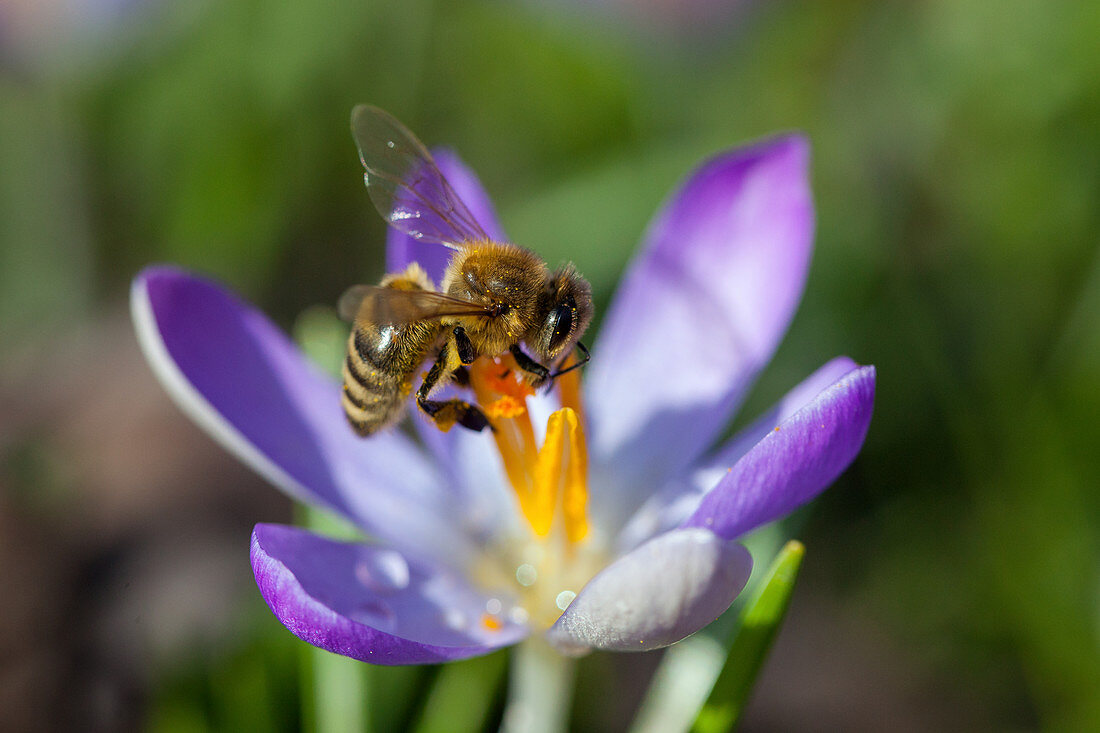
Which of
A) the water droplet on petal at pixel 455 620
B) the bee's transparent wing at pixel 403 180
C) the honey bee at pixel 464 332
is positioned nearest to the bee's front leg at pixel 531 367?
the honey bee at pixel 464 332

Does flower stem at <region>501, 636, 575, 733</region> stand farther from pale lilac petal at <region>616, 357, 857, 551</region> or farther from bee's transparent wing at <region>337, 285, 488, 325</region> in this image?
bee's transparent wing at <region>337, 285, 488, 325</region>

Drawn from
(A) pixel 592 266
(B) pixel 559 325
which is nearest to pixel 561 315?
(B) pixel 559 325

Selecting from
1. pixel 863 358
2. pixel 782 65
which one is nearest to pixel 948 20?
pixel 782 65

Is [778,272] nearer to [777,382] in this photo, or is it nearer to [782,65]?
[777,382]

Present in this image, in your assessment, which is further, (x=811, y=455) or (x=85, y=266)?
(x=85, y=266)

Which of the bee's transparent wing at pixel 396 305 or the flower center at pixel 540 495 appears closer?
the bee's transparent wing at pixel 396 305

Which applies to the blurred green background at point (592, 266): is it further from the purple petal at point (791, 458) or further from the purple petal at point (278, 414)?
the purple petal at point (791, 458)
